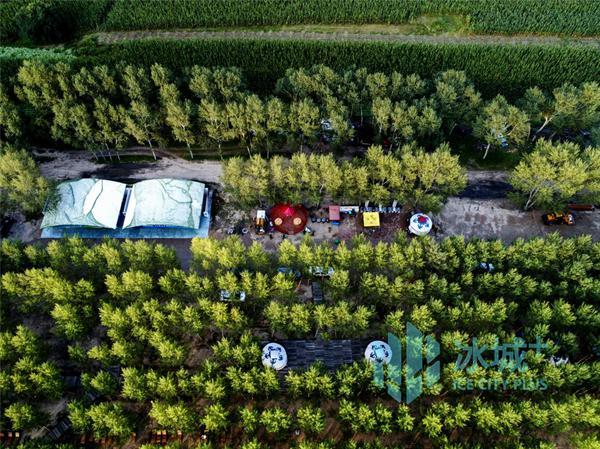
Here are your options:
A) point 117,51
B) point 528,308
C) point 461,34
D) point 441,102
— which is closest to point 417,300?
point 528,308

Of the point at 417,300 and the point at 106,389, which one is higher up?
the point at 417,300

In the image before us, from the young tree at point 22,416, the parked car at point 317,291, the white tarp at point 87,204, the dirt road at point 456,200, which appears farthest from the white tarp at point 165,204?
the young tree at point 22,416

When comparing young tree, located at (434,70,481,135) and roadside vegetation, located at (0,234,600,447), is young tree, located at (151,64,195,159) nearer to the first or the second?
roadside vegetation, located at (0,234,600,447)

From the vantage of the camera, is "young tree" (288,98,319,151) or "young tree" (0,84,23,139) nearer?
"young tree" (288,98,319,151)

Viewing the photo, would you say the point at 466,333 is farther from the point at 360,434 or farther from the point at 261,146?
the point at 261,146

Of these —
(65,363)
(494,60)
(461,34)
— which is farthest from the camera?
(461,34)

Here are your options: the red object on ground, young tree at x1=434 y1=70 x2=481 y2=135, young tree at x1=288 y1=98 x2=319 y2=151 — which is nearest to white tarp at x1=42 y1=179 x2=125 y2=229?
the red object on ground

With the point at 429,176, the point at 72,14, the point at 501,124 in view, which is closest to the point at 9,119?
the point at 72,14
